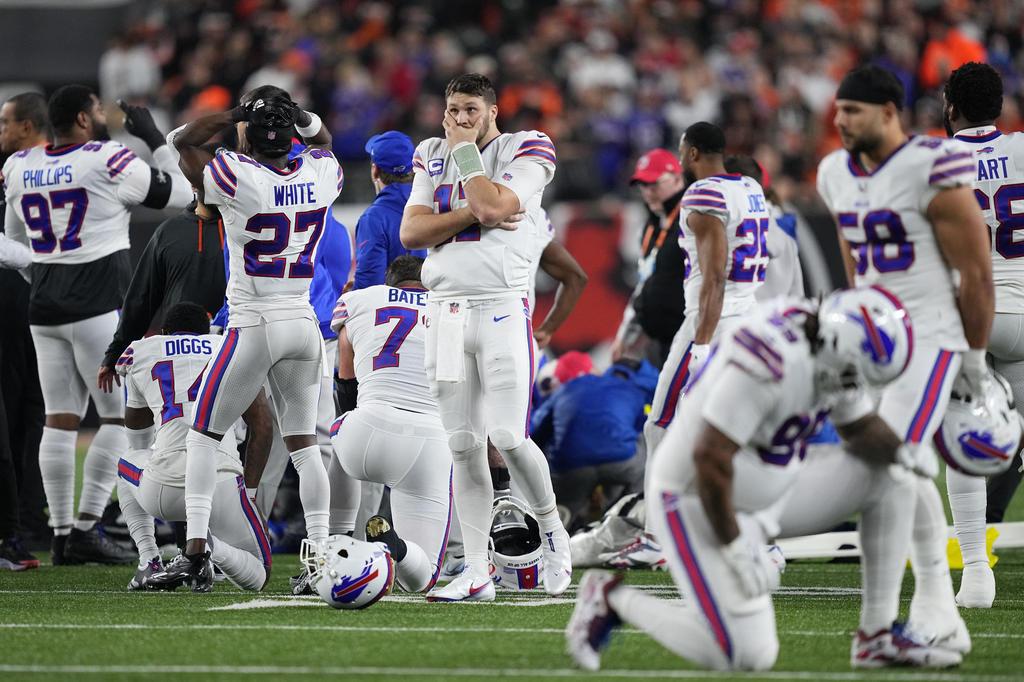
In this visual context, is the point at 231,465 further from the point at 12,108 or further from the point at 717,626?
the point at 717,626

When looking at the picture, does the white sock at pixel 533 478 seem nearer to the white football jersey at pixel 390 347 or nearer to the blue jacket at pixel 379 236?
the white football jersey at pixel 390 347

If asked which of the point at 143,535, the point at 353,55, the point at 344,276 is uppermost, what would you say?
the point at 353,55

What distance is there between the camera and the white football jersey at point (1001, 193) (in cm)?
648

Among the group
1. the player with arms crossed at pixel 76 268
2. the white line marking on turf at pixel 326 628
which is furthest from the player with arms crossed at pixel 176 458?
the white line marking on turf at pixel 326 628

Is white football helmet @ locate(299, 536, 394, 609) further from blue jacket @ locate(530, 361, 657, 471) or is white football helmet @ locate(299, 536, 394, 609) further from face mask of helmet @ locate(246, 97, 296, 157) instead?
blue jacket @ locate(530, 361, 657, 471)

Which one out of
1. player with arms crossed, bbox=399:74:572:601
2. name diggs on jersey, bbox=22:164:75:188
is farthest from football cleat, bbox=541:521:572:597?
name diggs on jersey, bbox=22:164:75:188

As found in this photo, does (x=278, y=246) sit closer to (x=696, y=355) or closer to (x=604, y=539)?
(x=696, y=355)

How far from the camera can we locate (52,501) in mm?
8109

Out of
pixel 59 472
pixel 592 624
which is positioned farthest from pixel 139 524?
pixel 592 624

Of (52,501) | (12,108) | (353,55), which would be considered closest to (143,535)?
(52,501)

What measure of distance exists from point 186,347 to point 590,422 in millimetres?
2555

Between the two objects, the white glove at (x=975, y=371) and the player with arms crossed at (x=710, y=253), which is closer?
the white glove at (x=975, y=371)

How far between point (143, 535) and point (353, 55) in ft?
37.0

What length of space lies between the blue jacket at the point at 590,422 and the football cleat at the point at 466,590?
2.46 meters
